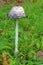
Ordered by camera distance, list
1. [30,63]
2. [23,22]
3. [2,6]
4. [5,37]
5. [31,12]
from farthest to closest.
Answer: [2,6] → [31,12] → [23,22] → [5,37] → [30,63]

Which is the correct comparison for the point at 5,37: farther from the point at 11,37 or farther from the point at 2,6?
the point at 2,6

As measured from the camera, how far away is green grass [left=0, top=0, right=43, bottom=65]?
3.66 meters

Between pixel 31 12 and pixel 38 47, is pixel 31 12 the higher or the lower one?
the higher one

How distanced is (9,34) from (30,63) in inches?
36.4

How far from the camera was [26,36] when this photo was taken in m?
4.21

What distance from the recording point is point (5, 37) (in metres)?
4.20

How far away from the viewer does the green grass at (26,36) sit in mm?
3658

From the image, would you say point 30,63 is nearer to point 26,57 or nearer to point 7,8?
point 26,57

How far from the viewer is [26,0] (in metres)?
5.85

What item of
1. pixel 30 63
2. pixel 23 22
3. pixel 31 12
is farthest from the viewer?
pixel 31 12

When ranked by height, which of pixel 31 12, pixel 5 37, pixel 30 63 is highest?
pixel 31 12

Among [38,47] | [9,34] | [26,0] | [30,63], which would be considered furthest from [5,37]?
[26,0]

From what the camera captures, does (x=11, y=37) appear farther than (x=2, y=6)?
No

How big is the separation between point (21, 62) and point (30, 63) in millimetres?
149
